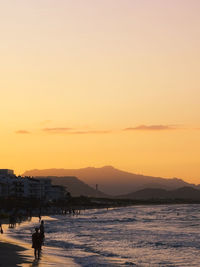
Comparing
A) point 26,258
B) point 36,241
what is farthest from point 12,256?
point 36,241

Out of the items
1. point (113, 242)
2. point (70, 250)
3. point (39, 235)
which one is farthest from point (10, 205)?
point (39, 235)

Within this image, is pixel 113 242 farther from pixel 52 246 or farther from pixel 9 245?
pixel 9 245

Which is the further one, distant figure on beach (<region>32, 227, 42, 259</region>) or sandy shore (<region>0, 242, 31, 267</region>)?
distant figure on beach (<region>32, 227, 42, 259</region>)

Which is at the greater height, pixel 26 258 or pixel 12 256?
pixel 12 256

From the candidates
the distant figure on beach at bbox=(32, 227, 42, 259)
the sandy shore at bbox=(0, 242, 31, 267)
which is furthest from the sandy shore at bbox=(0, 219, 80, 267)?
the distant figure on beach at bbox=(32, 227, 42, 259)

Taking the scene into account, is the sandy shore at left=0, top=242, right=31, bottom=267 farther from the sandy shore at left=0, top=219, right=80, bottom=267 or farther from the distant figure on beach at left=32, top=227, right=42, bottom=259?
the distant figure on beach at left=32, top=227, right=42, bottom=259

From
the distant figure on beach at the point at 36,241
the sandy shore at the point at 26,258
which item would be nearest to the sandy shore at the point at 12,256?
the sandy shore at the point at 26,258

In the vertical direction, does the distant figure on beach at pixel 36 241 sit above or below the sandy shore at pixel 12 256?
above

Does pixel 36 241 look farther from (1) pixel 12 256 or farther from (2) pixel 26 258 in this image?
(1) pixel 12 256

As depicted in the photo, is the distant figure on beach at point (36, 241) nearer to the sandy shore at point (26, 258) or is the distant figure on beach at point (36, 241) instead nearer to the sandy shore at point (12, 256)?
the sandy shore at point (26, 258)

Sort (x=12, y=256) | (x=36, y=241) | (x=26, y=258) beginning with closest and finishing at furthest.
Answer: (x=36, y=241) → (x=26, y=258) → (x=12, y=256)

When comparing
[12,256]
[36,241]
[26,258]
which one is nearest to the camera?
[36,241]

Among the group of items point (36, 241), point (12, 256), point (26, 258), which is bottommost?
point (26, 258)

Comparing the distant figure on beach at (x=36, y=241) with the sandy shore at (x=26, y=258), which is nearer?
the sandy shore at (x=26, y=258)
